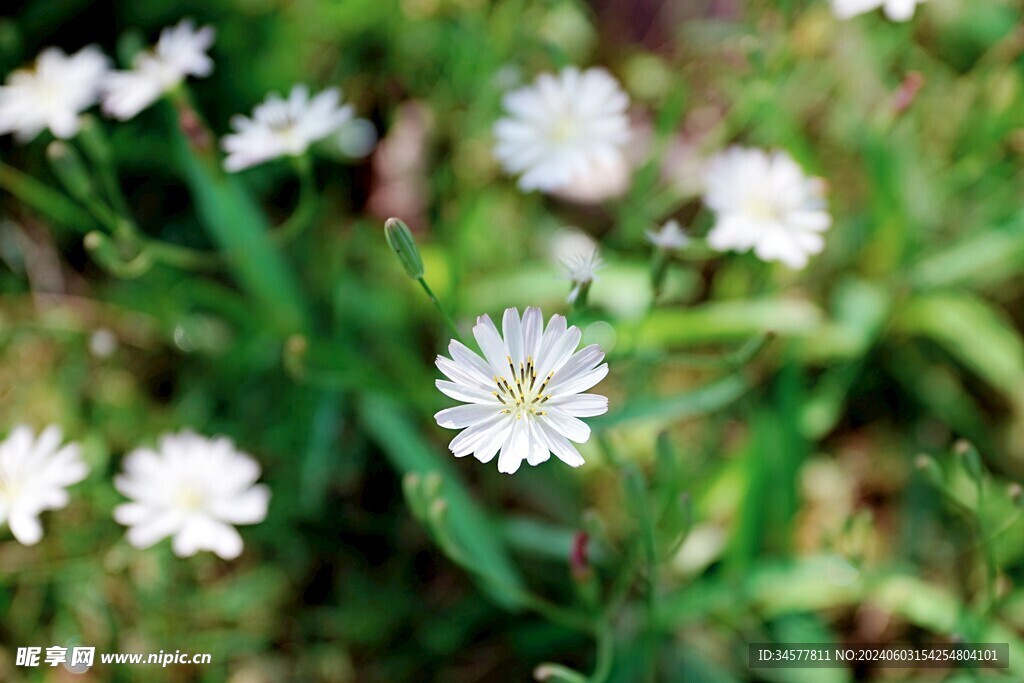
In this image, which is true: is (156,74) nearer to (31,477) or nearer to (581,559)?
(31,477)

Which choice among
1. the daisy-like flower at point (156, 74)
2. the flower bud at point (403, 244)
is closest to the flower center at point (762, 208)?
the flower bud at point (403, 244)

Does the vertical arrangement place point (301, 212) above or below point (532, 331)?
above

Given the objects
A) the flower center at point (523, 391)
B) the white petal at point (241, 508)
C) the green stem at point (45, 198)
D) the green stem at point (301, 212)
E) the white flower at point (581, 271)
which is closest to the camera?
the flower center at point (523, 391)

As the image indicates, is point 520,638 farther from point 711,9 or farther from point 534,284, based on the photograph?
point 711,9

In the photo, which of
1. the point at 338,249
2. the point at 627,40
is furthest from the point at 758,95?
the point at 338,249

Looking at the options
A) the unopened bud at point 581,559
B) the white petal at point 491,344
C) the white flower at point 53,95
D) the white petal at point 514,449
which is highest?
the white flower at point 53,95

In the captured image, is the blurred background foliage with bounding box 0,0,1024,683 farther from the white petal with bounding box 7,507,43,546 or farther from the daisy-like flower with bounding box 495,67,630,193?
the white petal with bounding box 7,507,43,546

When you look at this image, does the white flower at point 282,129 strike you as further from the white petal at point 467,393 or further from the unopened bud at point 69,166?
the white petal at point 467,393

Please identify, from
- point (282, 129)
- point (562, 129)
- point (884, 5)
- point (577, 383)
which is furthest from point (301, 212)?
point (884, 5)
